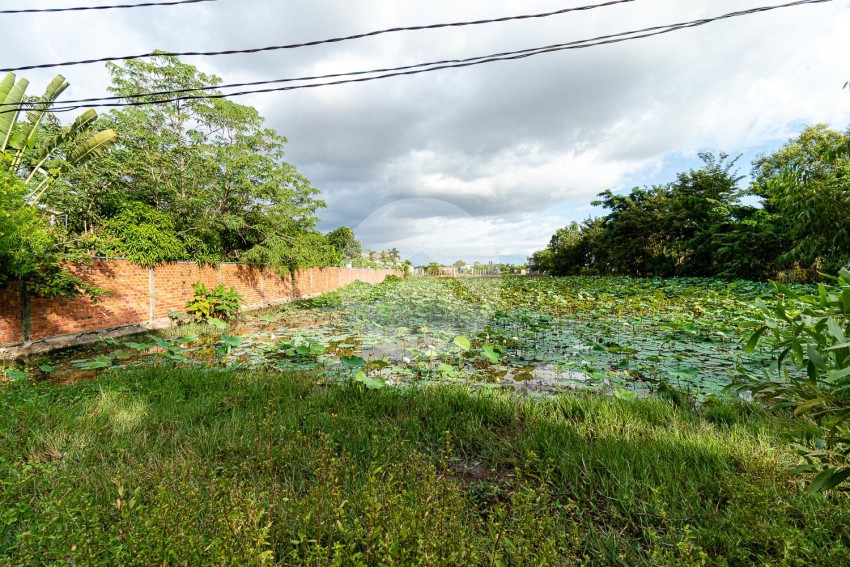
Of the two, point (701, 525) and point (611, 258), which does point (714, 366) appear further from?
point (611, 258)

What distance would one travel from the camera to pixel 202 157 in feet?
35.8

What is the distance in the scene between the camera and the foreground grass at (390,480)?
1.20 m

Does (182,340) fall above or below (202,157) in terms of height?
below

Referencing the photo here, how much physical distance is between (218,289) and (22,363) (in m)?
4.13

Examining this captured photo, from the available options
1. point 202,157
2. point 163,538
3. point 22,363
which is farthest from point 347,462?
point 202,157

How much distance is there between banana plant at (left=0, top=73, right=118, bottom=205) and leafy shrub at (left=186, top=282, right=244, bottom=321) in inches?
156

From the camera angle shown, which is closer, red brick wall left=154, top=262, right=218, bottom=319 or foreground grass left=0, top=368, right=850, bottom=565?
foreground grass left=0, top=368, right=850, bottom=565

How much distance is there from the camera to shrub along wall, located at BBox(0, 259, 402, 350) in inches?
209

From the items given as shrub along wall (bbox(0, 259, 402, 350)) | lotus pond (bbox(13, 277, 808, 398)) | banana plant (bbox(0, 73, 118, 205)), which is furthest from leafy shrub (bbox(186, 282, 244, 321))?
banana plant (bbox(0, 73, 118, 205))

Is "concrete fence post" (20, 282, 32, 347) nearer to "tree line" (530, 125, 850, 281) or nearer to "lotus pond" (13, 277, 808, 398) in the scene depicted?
"lotus pond" (13, 277, 808, 398)

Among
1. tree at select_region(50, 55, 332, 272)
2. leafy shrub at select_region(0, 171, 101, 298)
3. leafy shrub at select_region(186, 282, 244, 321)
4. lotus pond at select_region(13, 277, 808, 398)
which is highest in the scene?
tree at select_region(50, 55, 332, 272)

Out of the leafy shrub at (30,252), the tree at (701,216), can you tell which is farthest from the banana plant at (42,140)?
the tree at (701,216)

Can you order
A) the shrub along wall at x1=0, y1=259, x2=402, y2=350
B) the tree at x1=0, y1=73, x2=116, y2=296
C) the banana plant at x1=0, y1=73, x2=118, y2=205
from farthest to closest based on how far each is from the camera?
the banana plant at x1=0, y1=73, x2=118, y2=205 < the shrub along wall at x1=0, y1=259, x2=402, y2=350 < the tree at x1=0, y1=73, x2=116, y2=296

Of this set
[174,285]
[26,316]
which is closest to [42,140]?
[174,285]
